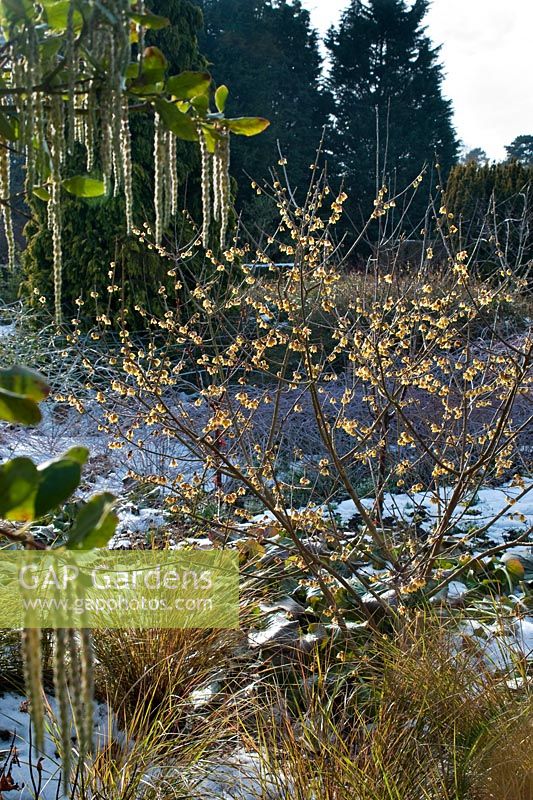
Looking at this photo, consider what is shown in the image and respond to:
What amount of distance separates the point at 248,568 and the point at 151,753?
1.77 m

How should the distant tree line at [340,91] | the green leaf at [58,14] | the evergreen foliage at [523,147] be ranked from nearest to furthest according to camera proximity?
the green leaf at [58,14] → the distant tree line at [340,91] → the evergreen foliage at [523,147]

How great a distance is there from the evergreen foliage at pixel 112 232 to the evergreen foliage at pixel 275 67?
32.6 feet

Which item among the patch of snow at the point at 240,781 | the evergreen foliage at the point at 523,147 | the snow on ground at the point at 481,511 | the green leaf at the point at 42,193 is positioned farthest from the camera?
the evergreen foliage at the point at 523,147

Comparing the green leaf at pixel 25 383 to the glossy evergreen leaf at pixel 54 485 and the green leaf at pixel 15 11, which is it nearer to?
the glossy evergreen leaf at pixel 54 485

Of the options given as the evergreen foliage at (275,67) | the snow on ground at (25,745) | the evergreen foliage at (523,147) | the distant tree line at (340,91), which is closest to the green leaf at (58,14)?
the snow on ground at (25,745)

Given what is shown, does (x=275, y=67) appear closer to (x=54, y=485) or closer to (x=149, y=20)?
(x=149, y=20)

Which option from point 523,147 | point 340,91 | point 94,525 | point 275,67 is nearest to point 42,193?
point 94,525

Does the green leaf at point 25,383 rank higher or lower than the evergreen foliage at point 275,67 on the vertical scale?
lower

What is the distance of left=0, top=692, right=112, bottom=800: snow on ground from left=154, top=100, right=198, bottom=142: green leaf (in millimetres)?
1863

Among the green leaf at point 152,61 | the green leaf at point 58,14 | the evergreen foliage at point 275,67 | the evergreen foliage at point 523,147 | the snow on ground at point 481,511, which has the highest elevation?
the evergreen foliage at point 275,67

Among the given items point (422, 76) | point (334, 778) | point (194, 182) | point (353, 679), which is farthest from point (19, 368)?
point (422, 76)

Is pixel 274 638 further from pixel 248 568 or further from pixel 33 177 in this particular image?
pixel 33 177

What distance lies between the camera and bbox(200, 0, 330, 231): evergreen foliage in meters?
20.1

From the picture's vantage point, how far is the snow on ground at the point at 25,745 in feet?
7.53
